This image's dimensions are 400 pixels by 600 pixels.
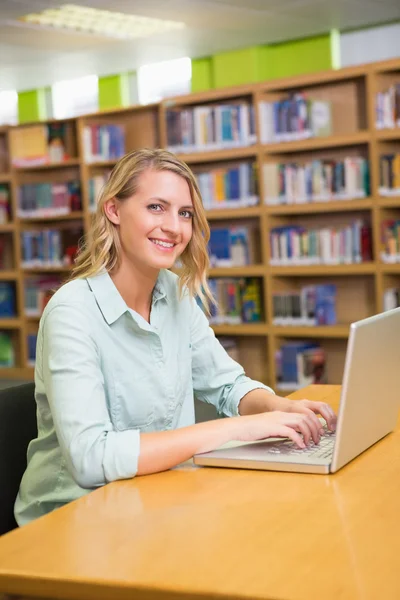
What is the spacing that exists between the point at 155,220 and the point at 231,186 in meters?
4.29

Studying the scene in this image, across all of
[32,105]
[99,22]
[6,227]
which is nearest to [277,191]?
[99,22]

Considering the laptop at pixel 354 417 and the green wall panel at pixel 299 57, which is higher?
the green wall panel at pixel 299 57

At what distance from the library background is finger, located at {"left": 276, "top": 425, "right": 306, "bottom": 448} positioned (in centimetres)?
397

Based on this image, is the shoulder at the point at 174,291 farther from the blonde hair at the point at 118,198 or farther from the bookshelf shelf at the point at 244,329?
the bookshelf shelf at the point at 244,329

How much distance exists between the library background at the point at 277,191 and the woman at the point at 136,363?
11.7 feet

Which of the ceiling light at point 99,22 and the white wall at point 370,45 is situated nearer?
the ceiling light at point 99,22

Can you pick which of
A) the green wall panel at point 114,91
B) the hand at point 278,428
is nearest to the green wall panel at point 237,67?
the green wall panel at point 114,91

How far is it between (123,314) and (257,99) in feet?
14.1

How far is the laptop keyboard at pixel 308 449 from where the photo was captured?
155 centimetres

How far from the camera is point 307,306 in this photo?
19.2 ft

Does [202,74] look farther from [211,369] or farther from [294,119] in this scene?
[211,369]

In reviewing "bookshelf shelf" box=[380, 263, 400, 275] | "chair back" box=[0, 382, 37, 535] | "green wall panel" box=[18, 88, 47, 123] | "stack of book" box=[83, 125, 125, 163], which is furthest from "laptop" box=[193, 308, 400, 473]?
"green wall panel" box=[18, 88, 47, 123]

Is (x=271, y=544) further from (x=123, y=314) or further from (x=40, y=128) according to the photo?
(x=40, y=128)

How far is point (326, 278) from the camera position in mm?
5992
